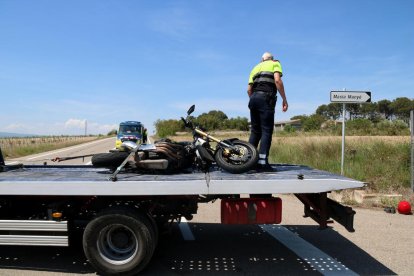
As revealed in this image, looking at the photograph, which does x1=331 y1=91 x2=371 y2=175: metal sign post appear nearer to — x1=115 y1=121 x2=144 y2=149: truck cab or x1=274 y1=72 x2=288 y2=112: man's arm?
x1=274 y1=72 x2=288 y2=112: man's arm

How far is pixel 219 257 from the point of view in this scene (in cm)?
523

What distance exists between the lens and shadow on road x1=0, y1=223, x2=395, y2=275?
4.74 m

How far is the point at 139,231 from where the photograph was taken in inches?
175

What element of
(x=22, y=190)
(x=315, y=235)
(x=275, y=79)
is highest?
(x=275, y=79)

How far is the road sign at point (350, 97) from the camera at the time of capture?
10.2 meters

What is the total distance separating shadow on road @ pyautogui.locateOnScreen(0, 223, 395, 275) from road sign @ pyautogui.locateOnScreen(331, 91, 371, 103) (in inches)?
183

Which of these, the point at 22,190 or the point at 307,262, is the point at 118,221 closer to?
the point at 22,190

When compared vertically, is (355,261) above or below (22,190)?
below

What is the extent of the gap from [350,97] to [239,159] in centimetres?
581

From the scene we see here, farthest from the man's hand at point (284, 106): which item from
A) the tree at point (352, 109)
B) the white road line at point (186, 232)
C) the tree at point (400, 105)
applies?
the tree at point (400, 105)

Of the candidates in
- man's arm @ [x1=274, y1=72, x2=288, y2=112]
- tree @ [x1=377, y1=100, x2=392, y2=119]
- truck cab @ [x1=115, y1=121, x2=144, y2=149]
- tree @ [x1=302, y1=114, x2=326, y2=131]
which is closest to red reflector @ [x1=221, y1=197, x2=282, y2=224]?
man's arm @ [x1=274, y1=72, x2=288, y2=112]

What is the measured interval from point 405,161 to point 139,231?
8.89 metres

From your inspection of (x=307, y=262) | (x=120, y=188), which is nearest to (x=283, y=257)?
(x=307, y=262)

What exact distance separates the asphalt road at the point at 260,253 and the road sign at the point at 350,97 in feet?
12.6
